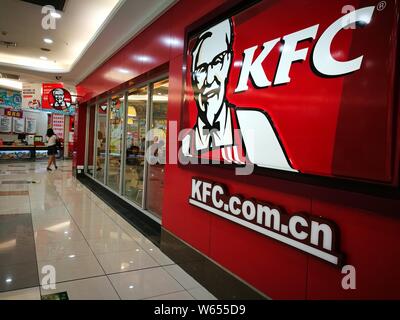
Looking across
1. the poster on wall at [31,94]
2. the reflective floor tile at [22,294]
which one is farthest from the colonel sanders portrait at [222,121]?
the poster on wall at [31,94]

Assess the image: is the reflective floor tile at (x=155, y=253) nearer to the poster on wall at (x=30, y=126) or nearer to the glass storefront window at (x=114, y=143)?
the glass storefront window at (x=114, y=143)

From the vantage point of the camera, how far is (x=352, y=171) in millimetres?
1497

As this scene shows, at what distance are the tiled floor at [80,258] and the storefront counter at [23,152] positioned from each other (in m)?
8.40

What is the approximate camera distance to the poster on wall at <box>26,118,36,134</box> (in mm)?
14513

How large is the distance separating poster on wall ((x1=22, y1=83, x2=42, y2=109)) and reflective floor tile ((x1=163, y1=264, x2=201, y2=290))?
31.6ft

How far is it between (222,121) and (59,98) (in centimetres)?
798

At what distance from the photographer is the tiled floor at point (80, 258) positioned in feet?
8.12

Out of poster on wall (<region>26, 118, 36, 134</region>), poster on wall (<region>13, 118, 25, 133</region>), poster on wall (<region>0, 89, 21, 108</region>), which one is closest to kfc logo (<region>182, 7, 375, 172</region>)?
poster on wall (<region>0, 89, 21, 108</region>)

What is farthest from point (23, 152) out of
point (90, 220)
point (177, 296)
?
point (177, 296)

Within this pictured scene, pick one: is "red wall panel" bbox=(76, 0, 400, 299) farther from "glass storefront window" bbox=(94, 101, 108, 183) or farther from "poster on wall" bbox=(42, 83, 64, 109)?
"poster on wall" bbox=(42, 83, 64, 109)

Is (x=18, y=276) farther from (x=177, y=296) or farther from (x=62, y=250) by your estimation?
(x=177, y=296)
